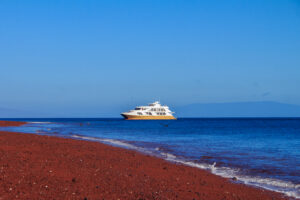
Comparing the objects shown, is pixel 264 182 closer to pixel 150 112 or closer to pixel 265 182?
pixel 265 182

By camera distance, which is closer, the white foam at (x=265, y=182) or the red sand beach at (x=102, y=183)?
the red sand beach at (x=102, y=183)

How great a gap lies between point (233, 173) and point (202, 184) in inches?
140

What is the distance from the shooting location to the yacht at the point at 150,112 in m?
125

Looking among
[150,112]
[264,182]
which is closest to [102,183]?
[264,182]

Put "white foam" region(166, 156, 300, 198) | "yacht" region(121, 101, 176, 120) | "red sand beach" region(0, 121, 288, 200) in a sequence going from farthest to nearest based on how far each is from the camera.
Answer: "yacht" region(121, 101, 176, 120) → "white foam" region(166, 156, 300, 198) → "red sand beach" region(0, 121, 288, 200)

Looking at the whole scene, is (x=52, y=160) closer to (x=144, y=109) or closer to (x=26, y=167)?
(x=26, y=167)

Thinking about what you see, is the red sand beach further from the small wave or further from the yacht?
the yacht

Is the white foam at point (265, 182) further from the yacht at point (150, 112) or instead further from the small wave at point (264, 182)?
the yacht at point (150, 112)

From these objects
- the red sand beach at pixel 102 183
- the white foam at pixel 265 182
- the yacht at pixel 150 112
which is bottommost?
the white foam at pixel 265 182

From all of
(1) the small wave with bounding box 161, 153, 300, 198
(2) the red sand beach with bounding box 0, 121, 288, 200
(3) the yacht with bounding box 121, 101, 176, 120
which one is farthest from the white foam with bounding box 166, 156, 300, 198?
(3) the yacht with bounding box 121, 101, 176, 120

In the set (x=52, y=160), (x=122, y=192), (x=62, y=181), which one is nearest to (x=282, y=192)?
(x=122, y=192)

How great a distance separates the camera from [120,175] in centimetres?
970

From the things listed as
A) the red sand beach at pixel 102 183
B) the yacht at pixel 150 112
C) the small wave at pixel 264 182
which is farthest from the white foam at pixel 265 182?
the yacht at pixel 150 112

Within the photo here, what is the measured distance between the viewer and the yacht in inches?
4921
